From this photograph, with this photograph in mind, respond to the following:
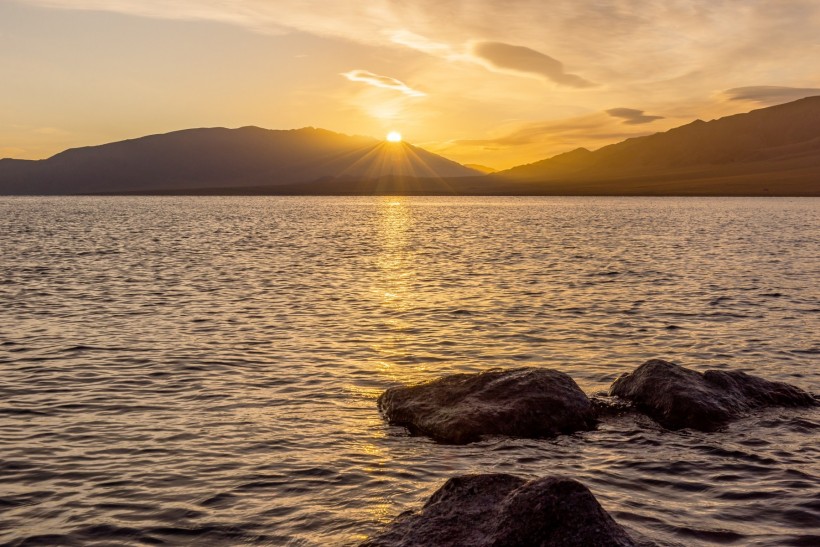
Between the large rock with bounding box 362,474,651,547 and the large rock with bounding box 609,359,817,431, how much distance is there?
5669mm

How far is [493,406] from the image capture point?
38.6 ft

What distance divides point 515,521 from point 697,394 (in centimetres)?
680

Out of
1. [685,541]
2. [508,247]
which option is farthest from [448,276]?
[685,541]

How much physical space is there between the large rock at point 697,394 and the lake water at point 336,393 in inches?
14.1

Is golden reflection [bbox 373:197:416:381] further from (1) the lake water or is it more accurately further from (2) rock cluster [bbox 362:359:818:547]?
(2) rock cluster [bbox 362:359:818:547]

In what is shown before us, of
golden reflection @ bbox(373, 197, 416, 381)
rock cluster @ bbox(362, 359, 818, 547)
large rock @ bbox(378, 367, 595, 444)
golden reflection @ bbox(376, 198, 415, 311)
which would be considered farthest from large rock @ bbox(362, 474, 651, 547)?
golden reflection @ bbox(376, 198, 415, 311)

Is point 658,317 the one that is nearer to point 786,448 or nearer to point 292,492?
point 786,448

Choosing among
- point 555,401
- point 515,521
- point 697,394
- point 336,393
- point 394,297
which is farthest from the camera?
point 394,297

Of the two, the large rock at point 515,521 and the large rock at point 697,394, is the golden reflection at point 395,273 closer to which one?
the large rock at point 697,394

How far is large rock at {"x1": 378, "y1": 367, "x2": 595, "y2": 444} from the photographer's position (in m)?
11.5

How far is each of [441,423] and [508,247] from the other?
39.1m

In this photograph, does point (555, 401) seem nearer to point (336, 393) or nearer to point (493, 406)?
point (493, 406)

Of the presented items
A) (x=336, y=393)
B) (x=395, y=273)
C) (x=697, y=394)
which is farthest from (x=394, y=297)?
(x=697, y=394)

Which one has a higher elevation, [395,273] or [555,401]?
[555,401]
